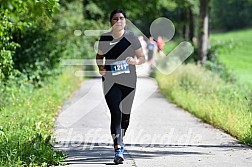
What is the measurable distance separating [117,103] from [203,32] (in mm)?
15929

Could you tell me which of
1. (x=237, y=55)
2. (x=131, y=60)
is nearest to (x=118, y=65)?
(x=131, y=60)

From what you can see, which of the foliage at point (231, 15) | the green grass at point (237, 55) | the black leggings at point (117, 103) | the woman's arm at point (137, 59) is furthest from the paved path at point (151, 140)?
the foliage at point (231, 15)

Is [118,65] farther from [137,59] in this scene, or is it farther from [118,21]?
[118,21]

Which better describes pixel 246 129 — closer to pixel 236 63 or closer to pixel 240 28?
pixel 236 63

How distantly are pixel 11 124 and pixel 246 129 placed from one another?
4.04 m

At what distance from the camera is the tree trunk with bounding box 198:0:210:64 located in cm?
2388

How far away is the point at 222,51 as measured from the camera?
1182 inches

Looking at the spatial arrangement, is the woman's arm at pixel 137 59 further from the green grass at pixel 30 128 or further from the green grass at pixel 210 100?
the green grass at pixel 210 100

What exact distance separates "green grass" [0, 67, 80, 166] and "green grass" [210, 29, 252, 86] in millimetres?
12139

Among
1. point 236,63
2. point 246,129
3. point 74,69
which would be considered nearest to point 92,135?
point 246,129

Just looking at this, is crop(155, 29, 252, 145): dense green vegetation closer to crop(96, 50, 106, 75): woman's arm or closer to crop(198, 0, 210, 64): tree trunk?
crop(198, 0, 210, 64): tree trunk

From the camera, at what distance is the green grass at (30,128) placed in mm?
8336

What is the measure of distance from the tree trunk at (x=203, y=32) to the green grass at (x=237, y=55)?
108 inches

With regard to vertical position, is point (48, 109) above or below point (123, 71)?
below
